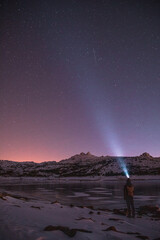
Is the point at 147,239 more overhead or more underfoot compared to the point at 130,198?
more underfoot

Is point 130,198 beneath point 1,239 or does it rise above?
above

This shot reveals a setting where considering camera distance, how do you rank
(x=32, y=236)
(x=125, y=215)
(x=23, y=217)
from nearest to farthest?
(x=32, y=236), (x=23, y=217), (x=125, y=215)

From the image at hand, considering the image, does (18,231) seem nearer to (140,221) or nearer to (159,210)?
(140,221)

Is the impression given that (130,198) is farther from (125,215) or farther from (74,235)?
(74,235)

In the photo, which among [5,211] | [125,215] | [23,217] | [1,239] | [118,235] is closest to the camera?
[1,239]

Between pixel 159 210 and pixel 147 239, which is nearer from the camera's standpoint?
pixel 147 239

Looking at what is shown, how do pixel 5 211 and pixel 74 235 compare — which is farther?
pixel 5 211

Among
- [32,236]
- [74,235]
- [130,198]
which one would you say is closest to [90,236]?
[74,235]

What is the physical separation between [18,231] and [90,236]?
2.24 meters

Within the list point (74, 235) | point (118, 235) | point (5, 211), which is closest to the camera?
point (74, 235)

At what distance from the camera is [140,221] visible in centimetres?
1257

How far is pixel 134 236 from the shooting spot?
348 inches

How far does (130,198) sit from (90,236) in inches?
280

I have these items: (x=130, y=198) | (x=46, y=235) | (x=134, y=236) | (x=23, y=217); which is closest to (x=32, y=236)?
(x=46, y=235)
